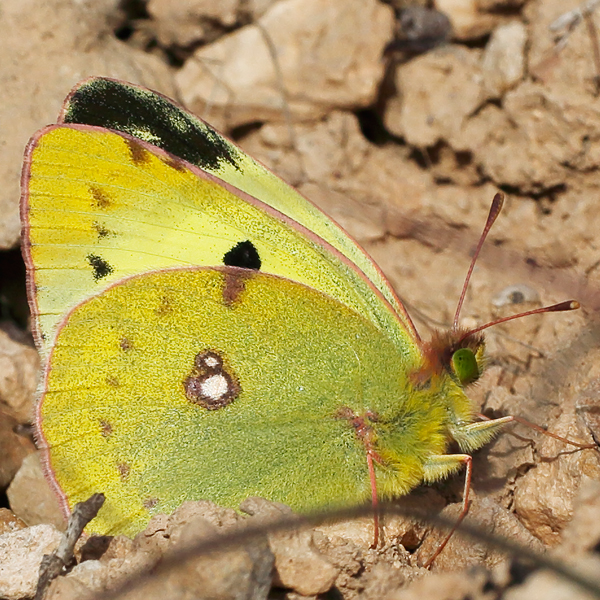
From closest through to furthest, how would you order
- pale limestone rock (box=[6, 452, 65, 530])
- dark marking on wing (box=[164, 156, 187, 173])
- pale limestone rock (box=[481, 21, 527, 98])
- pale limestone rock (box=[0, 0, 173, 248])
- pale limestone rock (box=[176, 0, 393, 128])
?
dark marking on wing (box=[164, 156, 187, 173]) → pale limestone rock (box=[6, 452, 65, 530]) → pale limestone rock (box=[0, 0, 173, 248]) → pale limestone rock (box=[481, 21, 527, 98]) → pale limestone rock (box=[176, 0, 393, 128])

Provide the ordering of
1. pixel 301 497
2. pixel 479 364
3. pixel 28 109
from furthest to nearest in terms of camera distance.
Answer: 1. pixel 28 109
2. pixel 479 364
3. pixel 301 497

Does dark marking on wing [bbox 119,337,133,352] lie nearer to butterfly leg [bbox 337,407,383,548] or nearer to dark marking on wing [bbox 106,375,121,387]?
dark marking on wing [bbox 106,375,121,387]

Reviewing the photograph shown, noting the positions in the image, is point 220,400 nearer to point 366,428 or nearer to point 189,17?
point 366,428

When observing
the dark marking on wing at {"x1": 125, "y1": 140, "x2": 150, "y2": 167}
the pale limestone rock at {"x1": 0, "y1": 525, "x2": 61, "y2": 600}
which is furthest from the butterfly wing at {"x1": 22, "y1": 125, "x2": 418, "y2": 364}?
the pale limestone rock at {"x1": 0, "y1": 525, "x2": 61, "y2": 600}

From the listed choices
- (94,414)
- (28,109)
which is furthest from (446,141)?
(94,414)

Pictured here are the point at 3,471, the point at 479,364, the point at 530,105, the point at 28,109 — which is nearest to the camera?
the point at 479,364

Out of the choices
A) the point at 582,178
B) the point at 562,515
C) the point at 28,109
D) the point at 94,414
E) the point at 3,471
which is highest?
the point at 28,109

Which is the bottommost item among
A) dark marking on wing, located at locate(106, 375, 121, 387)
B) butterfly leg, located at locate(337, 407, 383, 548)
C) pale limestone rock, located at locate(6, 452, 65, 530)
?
pale limestone rock, located at locate(6, 452, 65, 530)

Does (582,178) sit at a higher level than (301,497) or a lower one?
higher

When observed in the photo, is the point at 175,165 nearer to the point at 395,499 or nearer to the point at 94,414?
the point at 94,414
